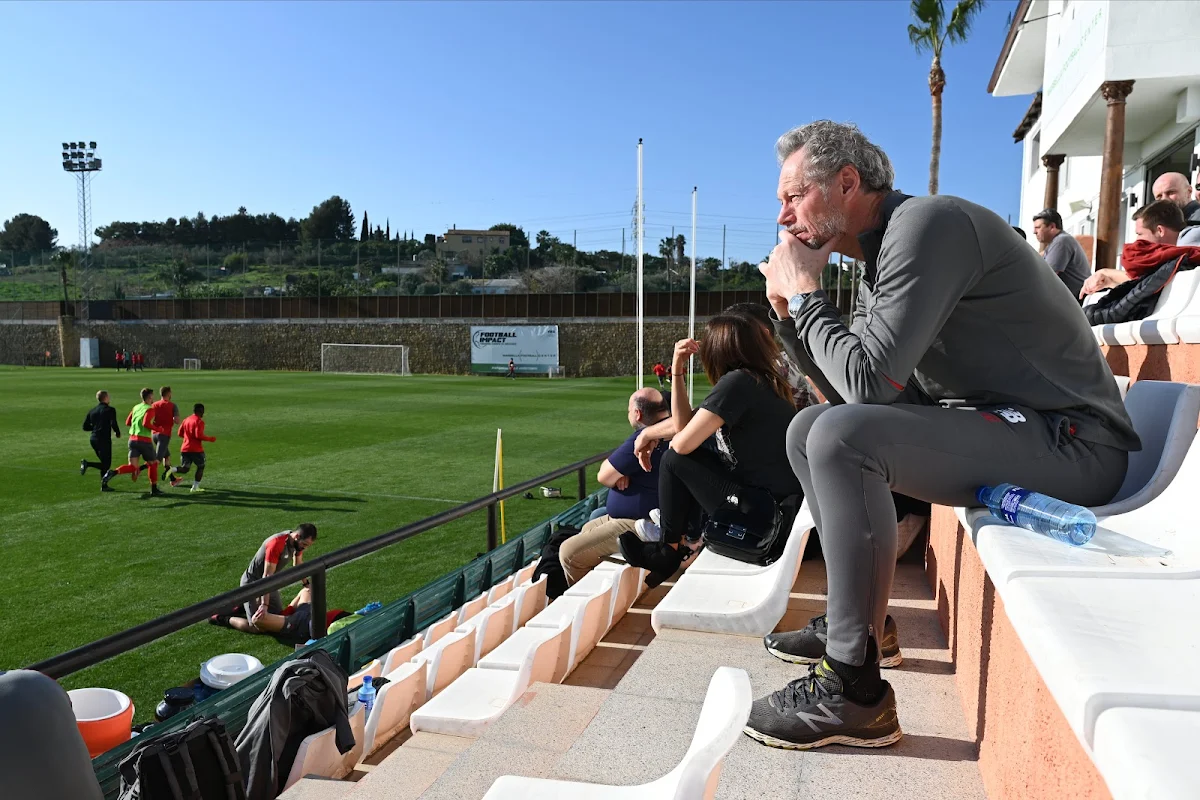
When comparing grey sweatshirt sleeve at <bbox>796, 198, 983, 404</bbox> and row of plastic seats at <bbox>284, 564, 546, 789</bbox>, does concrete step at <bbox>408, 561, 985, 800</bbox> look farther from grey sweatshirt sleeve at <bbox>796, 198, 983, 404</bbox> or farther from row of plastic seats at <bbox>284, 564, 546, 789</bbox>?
row of plastic seats at <bbox>284, 564, 546, 789</bbox>

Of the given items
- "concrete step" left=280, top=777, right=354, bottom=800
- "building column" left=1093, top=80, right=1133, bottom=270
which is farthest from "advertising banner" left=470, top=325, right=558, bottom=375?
"concrete step" left=280, top=777, right=354, bottom=800

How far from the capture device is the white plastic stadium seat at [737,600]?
2.71 metres

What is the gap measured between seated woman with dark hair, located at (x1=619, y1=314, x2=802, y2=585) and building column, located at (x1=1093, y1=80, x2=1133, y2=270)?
→ 917 centimetres

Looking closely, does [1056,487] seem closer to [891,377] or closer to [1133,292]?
[891,377]

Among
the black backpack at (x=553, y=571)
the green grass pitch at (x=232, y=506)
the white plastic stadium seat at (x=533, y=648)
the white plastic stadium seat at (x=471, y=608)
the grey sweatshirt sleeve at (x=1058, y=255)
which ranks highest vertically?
the grey sweatshirt sleeve at (x=1058, y=255)

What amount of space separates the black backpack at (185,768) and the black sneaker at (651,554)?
194 centimetres

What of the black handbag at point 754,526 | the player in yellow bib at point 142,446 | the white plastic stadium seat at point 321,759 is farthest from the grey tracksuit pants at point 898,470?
the player in yellow bib at point 142,446

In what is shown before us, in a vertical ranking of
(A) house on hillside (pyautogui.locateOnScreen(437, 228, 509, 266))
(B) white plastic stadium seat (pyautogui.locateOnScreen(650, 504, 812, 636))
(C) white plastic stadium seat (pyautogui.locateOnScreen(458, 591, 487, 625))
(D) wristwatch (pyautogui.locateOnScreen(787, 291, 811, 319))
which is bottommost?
(C) white plastic stadium seat (pyautogui.locateOnScreen(458, 591, 487, 625))

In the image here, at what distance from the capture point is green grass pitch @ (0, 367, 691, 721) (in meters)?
8.11

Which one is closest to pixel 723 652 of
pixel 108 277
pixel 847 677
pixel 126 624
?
pixel 847 677

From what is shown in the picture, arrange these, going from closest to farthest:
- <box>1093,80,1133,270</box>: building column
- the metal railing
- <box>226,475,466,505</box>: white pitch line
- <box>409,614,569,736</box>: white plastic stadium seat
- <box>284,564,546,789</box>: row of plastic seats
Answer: the metal railing, <box>409,614,569,736</box>: white plastic stadium seat, <box>284,564,546,789</box>: row of plastic seats, <box>1093,80,1133,270</box>: building column, <box>226,475,466,505</box>: white pitch line

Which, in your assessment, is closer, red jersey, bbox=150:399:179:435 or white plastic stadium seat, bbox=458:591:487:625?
white plastic stadium seat, bbox=458:591:487:625

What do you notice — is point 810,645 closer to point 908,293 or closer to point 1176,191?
point 908,293

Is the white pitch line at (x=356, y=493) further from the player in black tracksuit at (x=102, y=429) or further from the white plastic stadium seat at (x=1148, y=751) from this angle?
the white plastic stadium seat at (x=1148, y=751)
